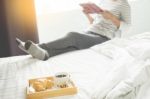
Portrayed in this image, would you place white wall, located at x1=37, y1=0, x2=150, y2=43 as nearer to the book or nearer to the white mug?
the book

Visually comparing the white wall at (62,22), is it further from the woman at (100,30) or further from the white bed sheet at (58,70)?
the white bed sheet at (58,70)

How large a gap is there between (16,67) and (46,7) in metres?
1.46

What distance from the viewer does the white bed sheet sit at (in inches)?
52.6

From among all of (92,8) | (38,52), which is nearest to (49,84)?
(38,52)

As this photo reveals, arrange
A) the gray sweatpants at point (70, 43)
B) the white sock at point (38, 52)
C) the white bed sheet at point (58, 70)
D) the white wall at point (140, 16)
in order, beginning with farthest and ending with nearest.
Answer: the white wall at point (140, 16), the gray sweatpants at point (70, 43), the white sock at point (38, 52), the white bed sheet at point (58, 70)

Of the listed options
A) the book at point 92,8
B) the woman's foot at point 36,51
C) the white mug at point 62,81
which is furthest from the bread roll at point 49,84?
the book at point 92,8

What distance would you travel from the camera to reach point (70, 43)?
2.11 meters

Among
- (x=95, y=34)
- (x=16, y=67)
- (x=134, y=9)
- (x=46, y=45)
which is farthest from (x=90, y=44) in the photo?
(x=134, y=9)

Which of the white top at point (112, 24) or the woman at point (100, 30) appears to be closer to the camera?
the woman at point (100, 30)

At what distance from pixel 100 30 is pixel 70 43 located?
1.59 ft

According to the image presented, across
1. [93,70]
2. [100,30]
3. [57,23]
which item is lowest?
[57,23]

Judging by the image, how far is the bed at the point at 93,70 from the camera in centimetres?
116

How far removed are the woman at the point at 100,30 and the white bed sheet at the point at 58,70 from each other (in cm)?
11

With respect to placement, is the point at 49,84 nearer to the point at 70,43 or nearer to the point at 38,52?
the point at 38,52
